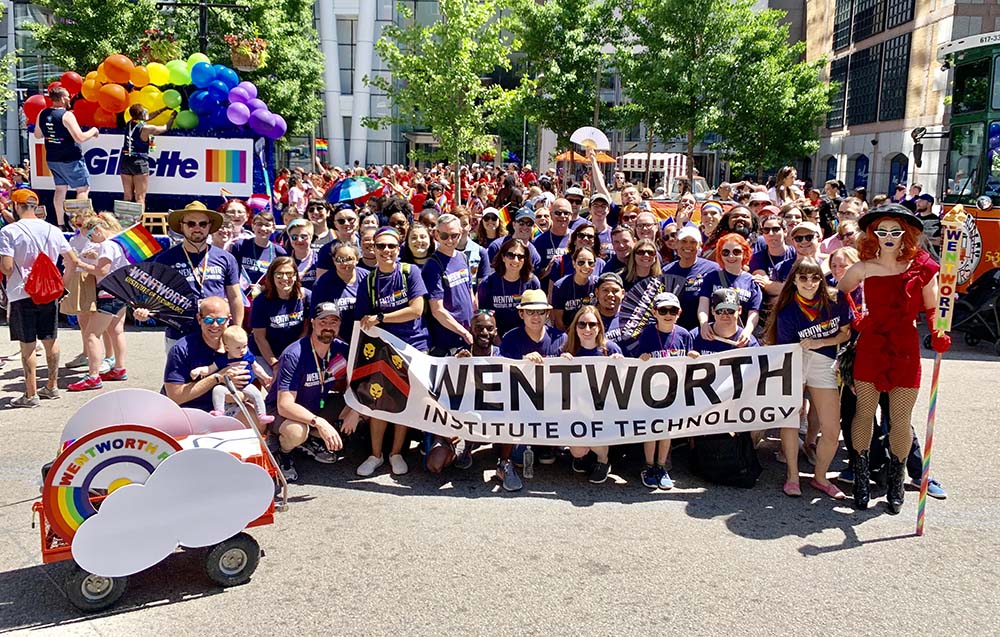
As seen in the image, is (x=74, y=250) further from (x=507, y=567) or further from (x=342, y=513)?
(x=507, y=567)

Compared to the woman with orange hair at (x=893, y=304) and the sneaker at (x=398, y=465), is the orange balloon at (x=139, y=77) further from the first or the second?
the woman with orange hair at (x=893, y=304)

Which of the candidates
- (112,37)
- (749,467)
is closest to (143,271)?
(749,467)

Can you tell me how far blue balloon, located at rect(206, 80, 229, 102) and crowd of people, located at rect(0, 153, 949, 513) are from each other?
6.20 metres

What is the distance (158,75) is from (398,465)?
1011 cm

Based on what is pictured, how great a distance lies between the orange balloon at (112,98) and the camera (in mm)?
13344

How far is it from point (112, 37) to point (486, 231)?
18412 mm

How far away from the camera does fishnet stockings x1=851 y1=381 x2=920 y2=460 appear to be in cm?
571

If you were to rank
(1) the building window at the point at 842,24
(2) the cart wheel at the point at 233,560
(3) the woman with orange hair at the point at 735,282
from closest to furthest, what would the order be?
(2) the cart wheel at the point at 233,560 < (3) the woman with orange hair at the point at 735,282 < (1) the building window at the point at 842,24

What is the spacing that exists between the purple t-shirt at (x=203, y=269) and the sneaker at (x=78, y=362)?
254cm

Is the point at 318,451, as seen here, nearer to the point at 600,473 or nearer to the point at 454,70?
the point at 600,473

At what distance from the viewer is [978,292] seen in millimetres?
11523

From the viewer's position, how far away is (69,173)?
13219mm

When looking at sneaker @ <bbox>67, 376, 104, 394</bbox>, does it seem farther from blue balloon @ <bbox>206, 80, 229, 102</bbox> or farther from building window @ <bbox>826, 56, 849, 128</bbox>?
building window @ <bbox>826, 56, 849, 128</bbox>

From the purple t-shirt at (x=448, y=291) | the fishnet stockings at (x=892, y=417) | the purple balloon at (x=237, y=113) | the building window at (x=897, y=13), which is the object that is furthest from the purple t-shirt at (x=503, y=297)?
the building window at (x=897, y=13)
